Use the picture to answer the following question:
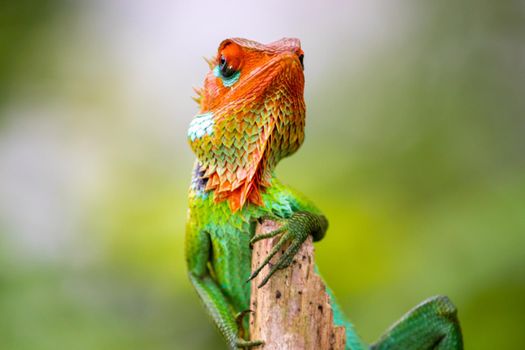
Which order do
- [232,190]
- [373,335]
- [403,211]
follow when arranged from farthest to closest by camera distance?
[403,211], [373,335], [232,190]

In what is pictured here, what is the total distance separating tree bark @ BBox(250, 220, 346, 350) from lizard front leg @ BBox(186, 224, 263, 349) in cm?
35

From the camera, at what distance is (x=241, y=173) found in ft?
10.8

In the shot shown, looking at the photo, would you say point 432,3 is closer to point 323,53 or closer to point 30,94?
point 323,53

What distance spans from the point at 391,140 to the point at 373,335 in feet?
8.10

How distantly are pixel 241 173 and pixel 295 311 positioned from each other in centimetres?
77

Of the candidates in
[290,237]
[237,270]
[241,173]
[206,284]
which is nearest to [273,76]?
[241,173]

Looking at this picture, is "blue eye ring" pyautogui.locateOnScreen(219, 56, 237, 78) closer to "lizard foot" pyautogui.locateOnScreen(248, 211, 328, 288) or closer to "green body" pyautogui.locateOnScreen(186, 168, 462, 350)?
"green body" pyautogui.locateOnScreen(186, 168, 462, 350)

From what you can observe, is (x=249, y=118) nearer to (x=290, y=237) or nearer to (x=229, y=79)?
(x=229, y=79)

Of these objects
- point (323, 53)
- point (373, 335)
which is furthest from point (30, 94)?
point (373, 335)

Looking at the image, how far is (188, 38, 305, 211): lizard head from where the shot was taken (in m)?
3.21

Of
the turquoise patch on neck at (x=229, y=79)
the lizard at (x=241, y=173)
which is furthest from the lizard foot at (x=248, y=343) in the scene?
the turquoise patch on neck at (x=229, y=79)

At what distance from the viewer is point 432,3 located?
24.8 ft

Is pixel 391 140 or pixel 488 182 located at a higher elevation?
pixel 391 140

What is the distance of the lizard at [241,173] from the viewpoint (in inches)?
126
